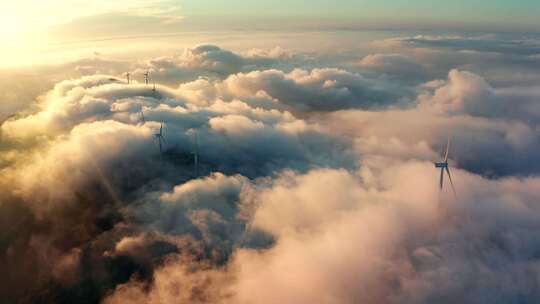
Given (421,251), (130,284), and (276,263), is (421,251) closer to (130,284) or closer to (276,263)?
(276,263)

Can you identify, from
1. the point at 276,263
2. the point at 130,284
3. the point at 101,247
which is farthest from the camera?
the point at 101,247

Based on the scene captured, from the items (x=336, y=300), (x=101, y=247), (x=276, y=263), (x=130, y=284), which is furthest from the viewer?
(x=101, y=247)

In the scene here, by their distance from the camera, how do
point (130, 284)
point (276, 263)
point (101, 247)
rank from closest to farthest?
1. point (130, 284)
2. point (276, 263)
3. point (101, 247)

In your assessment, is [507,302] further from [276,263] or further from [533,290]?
[276,263]

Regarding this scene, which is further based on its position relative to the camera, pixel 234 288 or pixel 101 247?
pixel 101 247

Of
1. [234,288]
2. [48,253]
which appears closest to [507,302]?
[234,288]

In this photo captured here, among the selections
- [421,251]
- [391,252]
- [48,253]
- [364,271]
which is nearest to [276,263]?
[364,271]

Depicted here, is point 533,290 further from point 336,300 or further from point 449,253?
point 336,300

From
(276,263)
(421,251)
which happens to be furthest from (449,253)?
(276,263)

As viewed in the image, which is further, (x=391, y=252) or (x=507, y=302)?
(x=391, y=252)
